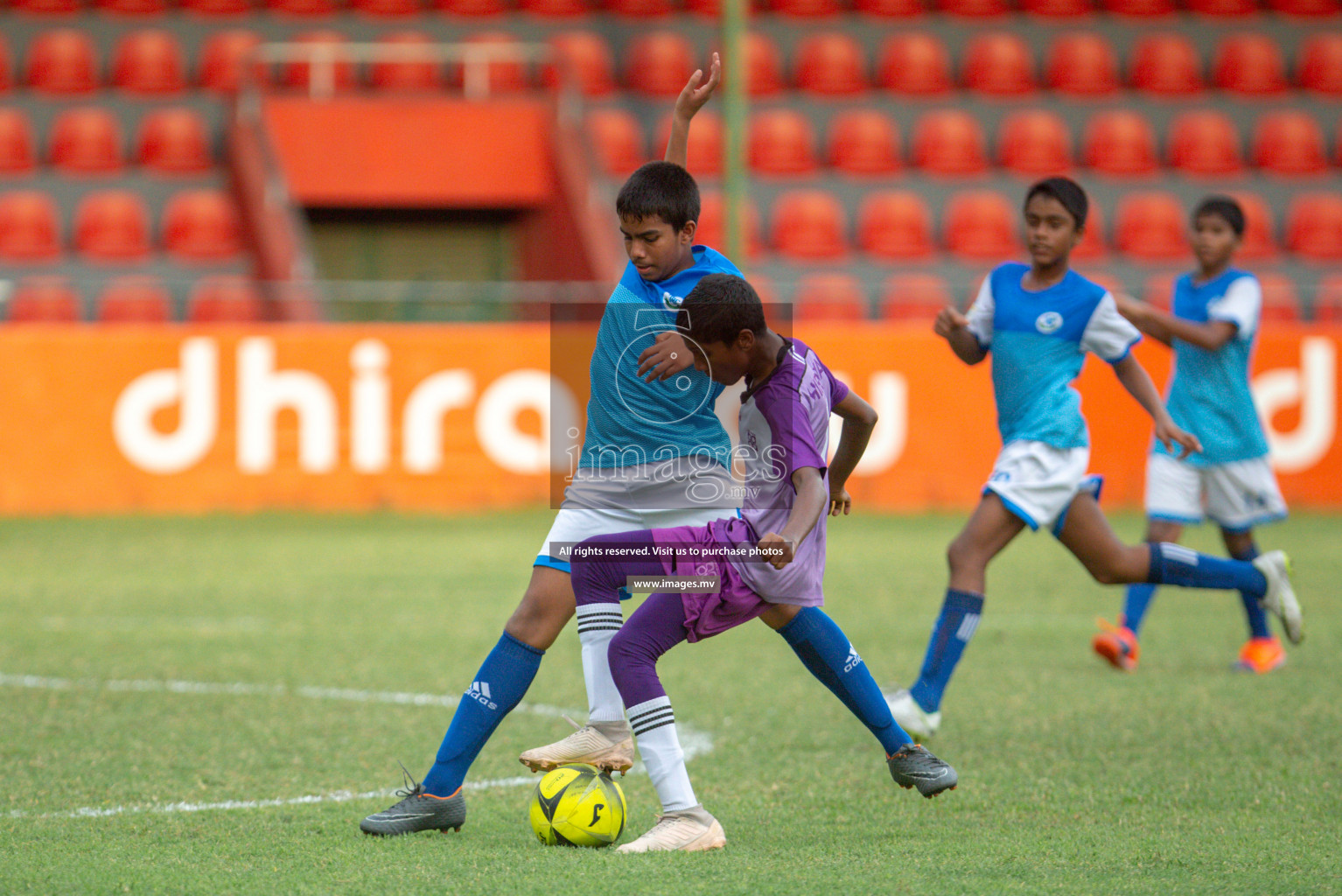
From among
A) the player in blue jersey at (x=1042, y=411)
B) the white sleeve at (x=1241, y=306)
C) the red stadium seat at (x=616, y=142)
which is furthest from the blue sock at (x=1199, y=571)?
the red stadium seat at (x=616, y=142)

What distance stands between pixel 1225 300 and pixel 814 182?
1096 cm

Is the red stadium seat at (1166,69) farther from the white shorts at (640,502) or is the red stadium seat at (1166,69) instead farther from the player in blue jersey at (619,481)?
the white shorts at (640,502)

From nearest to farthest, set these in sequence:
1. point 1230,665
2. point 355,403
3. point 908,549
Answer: point 1230,665 → point 908,549 → point 355,403

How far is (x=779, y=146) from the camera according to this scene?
17.8m

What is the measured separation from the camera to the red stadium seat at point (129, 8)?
18000mm

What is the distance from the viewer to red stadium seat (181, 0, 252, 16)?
18047mm

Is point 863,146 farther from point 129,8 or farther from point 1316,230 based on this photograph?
point 129,8

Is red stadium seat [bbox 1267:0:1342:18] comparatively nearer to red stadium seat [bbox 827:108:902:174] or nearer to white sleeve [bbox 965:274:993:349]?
red stadium seat [bbox 827:108:902:174]

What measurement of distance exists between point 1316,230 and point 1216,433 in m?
11.6

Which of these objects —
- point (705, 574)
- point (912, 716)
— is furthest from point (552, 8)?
point (705, 574)

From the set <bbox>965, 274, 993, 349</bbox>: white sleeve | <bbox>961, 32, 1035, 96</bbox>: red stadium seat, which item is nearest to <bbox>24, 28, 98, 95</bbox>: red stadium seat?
<bbox>961, 32, 1035, 96</bbox>: red stadium seat

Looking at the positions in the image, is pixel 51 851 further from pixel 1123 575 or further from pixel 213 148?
pixel 213 148

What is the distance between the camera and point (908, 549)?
35.1 feet

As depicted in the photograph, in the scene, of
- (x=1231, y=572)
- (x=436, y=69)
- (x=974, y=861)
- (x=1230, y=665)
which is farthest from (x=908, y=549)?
(x=436, y=69)
